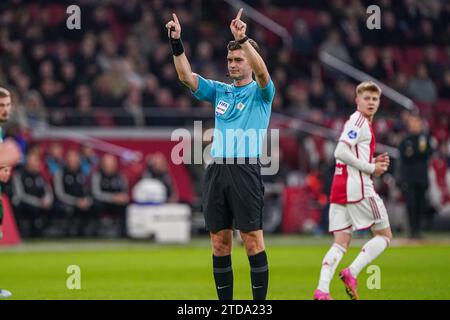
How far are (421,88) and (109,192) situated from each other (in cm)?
854

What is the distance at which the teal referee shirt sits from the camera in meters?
8.91

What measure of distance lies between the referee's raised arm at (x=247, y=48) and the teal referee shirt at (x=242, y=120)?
175 mm

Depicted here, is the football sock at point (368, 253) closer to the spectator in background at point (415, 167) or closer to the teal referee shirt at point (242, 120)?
the teal referee shirt at point (242, 120)

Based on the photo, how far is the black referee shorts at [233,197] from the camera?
28.9ft

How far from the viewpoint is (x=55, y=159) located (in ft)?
69.6

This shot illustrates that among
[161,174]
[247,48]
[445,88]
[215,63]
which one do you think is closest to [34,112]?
[161,174]

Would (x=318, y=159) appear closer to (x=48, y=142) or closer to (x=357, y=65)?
(x=357, y=65)

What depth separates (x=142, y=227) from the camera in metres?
19.9

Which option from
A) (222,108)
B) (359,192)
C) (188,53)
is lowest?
(359,192)
